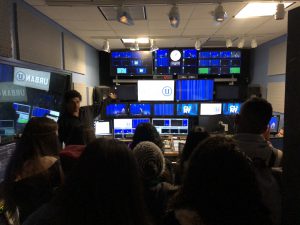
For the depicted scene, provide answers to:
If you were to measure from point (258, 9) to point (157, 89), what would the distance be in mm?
2332

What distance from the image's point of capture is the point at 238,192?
2.35ft

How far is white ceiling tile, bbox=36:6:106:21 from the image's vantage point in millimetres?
2793

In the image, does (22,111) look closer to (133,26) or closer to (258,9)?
(133,26)

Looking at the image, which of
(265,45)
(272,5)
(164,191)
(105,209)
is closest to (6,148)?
(164,191)

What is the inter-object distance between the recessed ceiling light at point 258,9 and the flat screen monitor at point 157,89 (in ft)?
6.24

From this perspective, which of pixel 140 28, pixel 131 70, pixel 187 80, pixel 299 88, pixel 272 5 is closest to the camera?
pixel 299 88

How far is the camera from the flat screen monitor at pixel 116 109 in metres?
4.39

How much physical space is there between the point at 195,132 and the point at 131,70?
12.0 ft

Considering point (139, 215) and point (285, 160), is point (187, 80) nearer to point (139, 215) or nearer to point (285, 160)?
point (285, 160)

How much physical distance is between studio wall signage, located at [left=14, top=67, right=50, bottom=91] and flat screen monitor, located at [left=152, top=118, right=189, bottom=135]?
5.86 ft

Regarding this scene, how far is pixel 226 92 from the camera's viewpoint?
16.7 feet

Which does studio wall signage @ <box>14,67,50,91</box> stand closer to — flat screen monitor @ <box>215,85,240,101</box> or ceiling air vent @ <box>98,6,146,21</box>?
ceiling air vent @ <box>98,6,146,21</box>

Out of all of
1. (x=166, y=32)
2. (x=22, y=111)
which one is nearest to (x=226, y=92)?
(x=166, y=32)

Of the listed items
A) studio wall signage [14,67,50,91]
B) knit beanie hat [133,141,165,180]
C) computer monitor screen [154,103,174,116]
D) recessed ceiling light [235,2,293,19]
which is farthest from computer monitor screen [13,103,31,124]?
recessed ceiling light [235,2,293,19]
